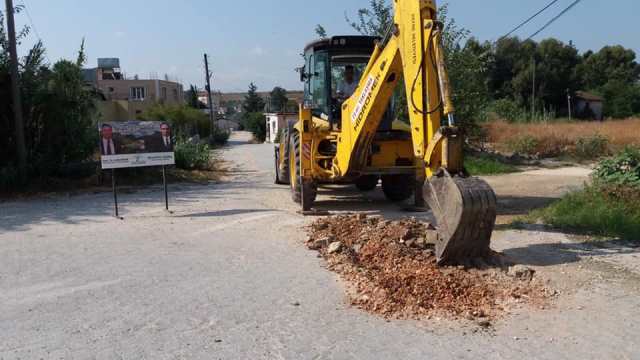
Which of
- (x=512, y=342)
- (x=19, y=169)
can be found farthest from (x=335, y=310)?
(x=19, y=169)

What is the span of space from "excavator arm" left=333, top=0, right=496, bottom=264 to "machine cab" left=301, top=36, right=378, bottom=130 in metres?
1.72

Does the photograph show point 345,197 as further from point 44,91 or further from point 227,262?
point 44,91

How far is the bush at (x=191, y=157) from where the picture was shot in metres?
18.5

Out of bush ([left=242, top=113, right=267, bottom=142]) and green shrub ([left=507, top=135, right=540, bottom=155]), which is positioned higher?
bush ([left=242, top=113, right=267, bottom=142])

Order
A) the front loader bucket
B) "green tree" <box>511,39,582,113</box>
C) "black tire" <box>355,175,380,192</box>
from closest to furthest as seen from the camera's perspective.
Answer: the front loader bucket, "black tire" <box>355,175,380,192</box>, "green tree" <box>511,39,582,113</box>

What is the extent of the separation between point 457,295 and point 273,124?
56733 mm

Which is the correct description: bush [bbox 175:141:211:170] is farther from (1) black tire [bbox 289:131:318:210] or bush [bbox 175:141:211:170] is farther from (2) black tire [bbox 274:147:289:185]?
(1) black tire [bbox 289:131:318:210]

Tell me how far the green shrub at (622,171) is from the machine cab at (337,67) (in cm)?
476

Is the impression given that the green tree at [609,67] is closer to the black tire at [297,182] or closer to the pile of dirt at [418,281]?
the black tire at [297,182]

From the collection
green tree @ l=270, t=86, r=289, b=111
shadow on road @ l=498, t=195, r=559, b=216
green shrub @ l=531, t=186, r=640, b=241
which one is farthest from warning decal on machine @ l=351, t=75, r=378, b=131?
green tree @ l=270, t=86, r=289, b=111

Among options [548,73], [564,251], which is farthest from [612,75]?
[564,251]

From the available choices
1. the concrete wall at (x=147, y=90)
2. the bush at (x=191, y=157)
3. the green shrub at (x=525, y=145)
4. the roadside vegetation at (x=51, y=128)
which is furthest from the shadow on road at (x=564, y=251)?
the concrete wall at (x=147, y=90)

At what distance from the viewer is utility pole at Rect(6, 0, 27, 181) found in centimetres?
1445

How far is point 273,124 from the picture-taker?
6172 cm
